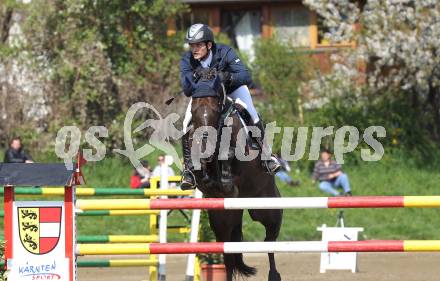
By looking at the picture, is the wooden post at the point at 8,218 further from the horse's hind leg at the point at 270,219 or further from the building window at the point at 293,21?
the building window at the point at 293,21

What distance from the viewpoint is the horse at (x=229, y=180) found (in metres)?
7.50

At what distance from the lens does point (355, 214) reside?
52.7ft

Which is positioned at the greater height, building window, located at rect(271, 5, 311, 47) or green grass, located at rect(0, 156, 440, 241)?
building window, located at rect(271, 5, 311, 47)

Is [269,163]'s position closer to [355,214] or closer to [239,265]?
[239,265]

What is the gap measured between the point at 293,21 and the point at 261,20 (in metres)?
0.81

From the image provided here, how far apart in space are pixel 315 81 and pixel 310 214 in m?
4.25

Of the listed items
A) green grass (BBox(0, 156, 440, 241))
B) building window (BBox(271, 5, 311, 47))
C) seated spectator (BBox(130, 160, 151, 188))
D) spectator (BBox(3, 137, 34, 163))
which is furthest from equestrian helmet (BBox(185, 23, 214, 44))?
building window (BBox(271, 5, 311, 47))

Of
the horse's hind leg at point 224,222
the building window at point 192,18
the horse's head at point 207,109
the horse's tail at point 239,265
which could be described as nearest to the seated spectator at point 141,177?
the building window at point 192,18

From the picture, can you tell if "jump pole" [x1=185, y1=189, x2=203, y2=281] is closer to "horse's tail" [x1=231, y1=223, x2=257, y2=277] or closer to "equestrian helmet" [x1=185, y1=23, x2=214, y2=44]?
"horse's tail" [x1=231, y1=223, x2=257, y2=277]

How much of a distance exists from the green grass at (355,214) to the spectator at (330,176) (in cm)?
24

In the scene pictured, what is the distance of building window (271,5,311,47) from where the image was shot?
75.7 feet

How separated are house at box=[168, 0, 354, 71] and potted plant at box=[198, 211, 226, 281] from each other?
41.8 ft

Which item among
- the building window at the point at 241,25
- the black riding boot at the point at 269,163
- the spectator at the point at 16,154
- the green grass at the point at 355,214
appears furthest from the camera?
the building window at the point at 241,25

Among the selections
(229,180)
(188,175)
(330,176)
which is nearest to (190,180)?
(188,175)
